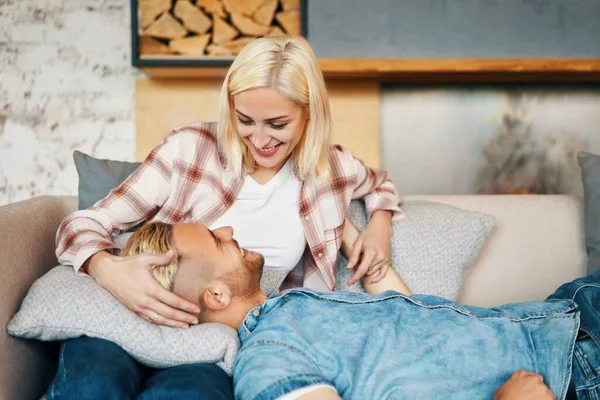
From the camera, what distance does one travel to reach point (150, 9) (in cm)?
297

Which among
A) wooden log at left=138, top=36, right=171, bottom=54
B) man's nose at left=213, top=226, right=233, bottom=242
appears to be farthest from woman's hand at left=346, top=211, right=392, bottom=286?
wooden log at left=138, top=36, right=171, bottom=54

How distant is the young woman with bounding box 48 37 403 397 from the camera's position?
1522mm

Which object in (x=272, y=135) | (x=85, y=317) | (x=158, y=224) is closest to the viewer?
(x=85, y=317)

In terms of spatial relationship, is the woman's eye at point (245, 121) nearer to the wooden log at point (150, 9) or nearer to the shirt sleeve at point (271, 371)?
the shirt sleeve at point (271, 371)

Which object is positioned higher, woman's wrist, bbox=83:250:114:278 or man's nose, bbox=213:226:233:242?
man's nose, bbox=213:226:233:242

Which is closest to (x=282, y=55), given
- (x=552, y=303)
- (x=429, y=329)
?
(x=429, y=329)

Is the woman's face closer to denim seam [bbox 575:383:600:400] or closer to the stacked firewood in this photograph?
denim seam [bbox 575:383:600:400]

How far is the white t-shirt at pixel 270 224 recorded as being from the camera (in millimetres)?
1643

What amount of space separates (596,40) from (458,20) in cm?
64

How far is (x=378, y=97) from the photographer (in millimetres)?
3201

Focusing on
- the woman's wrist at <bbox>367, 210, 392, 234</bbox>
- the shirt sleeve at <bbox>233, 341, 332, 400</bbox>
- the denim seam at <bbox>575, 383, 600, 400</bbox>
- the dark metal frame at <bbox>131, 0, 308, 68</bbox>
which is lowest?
the denim seam at <bbox>575, 383, 600, 400</bbox>

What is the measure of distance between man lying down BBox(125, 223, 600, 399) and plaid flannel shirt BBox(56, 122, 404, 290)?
154mm

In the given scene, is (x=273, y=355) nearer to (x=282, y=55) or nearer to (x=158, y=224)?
(x=158, y=224)

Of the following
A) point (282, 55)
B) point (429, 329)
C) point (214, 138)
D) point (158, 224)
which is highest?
point (282, 55)
